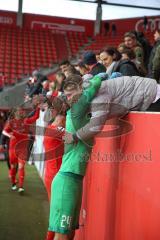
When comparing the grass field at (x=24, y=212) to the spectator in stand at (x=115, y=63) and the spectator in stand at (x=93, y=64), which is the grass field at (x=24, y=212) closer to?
the spectator in stand at (x=93, y=64)

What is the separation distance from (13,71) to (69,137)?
50.8ft

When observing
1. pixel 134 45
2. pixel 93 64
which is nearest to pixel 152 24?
pixel 134 45

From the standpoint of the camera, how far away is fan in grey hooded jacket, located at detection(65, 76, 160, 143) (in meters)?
2.64

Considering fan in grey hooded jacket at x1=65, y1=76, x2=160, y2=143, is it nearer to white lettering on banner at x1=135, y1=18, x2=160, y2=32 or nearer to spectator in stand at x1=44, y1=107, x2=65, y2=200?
spectator in stand at x1=44, y1=107, x2=65, y2=200

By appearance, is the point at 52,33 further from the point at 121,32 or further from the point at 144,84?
the point at 144,84

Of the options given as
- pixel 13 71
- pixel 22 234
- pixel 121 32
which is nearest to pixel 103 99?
pixel 22 234

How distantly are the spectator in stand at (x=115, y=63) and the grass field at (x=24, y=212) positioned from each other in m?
2.20

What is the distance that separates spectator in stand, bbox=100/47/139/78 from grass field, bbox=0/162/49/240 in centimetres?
220

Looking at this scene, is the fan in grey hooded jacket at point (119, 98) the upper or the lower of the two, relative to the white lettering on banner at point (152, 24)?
lower

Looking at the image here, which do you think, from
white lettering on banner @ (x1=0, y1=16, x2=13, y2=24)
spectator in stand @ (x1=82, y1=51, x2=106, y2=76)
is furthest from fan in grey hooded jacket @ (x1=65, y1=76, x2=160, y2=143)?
white lettering on banner @ (x1=0, y1=16, x2=13, y2=24)

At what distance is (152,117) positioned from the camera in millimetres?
2199

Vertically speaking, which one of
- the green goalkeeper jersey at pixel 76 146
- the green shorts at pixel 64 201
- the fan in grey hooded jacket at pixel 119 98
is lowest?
the green shorts at pixel 64 201

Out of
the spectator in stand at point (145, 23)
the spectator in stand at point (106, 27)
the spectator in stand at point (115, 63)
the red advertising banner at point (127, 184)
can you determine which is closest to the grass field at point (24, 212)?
the red advertising banner at point (127, 184)

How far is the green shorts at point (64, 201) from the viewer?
9.19 ft
